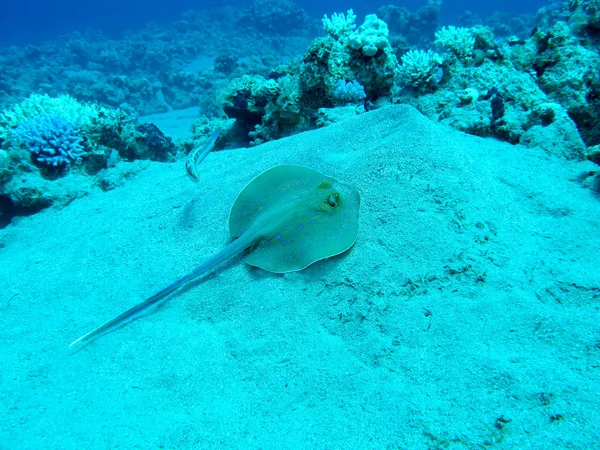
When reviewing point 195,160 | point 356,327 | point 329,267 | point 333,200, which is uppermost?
point 195,160

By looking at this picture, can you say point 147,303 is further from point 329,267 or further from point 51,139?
point 51,139

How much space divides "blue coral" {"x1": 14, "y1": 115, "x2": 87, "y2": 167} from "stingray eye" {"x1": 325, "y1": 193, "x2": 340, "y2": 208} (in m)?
5.67

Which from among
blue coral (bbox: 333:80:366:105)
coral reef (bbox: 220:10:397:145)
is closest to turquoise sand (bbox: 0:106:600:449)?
blue coral (bbox: 333:80:366:105)

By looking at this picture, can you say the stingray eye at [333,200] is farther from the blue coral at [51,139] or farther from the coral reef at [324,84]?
the blue coral at [51,139]

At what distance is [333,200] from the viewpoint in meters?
3.40

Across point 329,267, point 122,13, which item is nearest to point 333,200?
point 329,267

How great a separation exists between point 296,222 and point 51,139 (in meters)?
5.72

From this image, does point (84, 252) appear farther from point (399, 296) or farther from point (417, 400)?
point (417, 400)

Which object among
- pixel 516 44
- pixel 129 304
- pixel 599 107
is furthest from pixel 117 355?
pixel 516 44

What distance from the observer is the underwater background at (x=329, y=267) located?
229 centimetres

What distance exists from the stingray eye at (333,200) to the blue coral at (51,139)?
18.6 ft

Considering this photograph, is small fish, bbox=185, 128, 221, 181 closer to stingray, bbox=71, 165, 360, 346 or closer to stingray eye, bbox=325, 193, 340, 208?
stingray, bbox=71, 165, 360, 346

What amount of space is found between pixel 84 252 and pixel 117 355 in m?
1.97

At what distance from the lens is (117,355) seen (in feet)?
9.53
